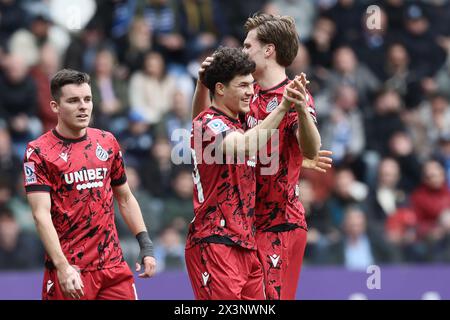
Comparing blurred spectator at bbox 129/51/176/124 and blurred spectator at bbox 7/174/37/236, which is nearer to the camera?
blurred spectator at bbox 7/174/37/236

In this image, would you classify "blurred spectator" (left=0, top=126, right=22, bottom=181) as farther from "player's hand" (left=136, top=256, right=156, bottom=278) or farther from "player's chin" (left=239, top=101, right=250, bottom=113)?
"player's chin" (left=239, top=101, right=250, bottom=113)

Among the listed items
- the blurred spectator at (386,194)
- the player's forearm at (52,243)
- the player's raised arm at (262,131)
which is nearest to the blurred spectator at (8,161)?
the blurred spectator at (386,194)

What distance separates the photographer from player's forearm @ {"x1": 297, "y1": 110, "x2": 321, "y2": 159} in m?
8.23

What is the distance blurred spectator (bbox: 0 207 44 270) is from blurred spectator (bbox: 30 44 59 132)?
1.64 meters

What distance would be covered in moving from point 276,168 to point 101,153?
1296 mm

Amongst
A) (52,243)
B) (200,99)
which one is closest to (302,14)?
(200,99)

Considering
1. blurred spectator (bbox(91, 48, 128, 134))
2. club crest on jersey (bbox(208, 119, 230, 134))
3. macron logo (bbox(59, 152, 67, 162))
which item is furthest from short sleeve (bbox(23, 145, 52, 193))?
blurred spectator (bbox(91, 48, 128, 134))

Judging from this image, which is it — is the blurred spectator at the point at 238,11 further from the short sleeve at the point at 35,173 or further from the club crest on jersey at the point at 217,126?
the short sleeve at the point at 35,173

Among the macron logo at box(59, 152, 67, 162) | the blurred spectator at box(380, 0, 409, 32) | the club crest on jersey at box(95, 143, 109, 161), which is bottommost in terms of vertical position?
the macron logo at box(59, 152, 67, 162)

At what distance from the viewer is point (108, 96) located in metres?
14.6

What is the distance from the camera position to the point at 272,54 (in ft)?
29.1

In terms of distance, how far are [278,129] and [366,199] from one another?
564 centimetres

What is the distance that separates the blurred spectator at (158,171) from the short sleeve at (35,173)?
17.9 ft
